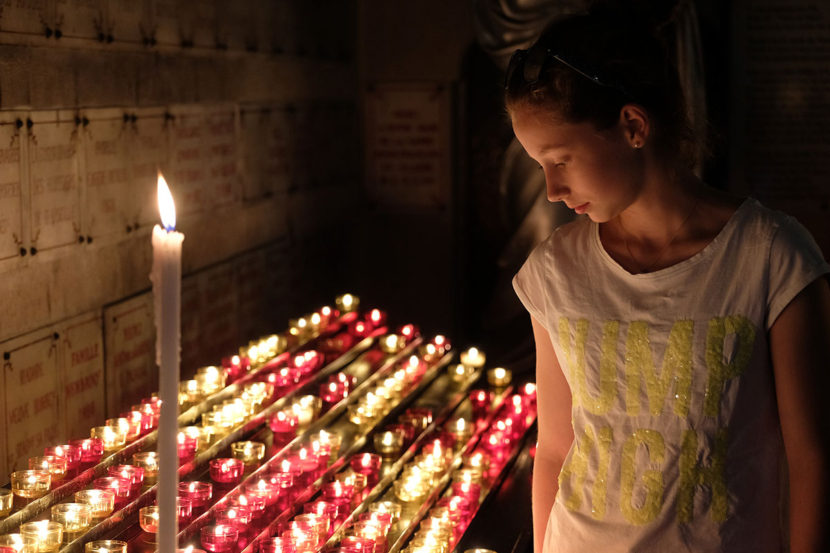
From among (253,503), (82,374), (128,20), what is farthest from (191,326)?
(253,503)

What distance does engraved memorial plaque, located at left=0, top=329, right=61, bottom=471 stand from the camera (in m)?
3.63

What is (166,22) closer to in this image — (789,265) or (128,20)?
(128,20)

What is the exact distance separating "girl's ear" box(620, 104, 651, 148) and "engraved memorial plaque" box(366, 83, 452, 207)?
570 centimetres

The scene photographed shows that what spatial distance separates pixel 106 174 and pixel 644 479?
3.28 metres

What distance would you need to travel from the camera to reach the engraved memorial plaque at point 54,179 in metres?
3.76

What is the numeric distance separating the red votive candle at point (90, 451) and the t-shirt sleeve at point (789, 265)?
2471 millimetres

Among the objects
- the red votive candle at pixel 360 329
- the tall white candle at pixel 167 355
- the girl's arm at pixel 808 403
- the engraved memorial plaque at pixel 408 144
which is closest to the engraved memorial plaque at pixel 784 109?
the engraved memorial plaque at pixel 408 144

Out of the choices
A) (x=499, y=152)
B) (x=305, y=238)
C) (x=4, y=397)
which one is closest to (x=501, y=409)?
(x=4, y=397)

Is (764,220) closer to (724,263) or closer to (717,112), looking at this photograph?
(724,263)

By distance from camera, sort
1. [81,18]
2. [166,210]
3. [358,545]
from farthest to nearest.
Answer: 1. [81,18]
2. [358,545]
3. [166,210]

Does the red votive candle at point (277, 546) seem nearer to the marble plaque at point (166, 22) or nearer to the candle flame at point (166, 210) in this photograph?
the candle flame at point (166, 210)

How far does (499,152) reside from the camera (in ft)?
23.2

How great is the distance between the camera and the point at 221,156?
17.7ft

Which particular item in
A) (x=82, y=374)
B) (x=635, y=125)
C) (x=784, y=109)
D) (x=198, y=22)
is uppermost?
(x=198, y=22)
